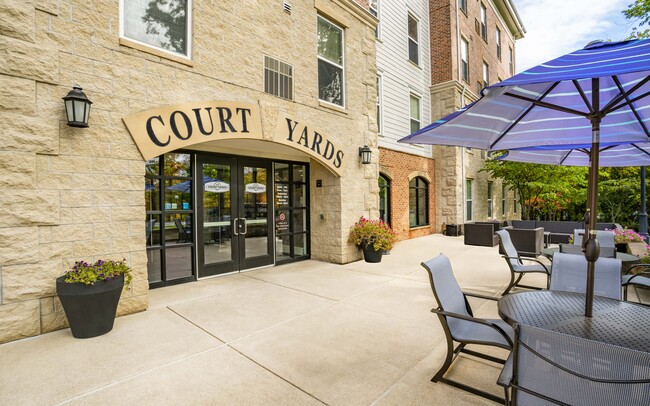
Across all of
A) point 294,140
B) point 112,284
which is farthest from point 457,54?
point 112,284

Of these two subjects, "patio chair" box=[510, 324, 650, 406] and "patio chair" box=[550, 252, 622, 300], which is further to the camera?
"patio chair" box=[550, 252, 622, 300]

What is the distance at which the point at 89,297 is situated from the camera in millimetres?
3697

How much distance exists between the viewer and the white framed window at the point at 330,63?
25.0ft

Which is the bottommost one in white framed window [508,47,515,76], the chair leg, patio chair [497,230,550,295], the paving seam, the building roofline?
the paving seam

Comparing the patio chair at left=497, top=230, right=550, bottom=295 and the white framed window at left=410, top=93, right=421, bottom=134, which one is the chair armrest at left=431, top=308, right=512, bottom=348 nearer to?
the patio chair at left=497, top=230, right=550, bottom=295

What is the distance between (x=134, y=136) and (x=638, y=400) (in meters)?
5.48

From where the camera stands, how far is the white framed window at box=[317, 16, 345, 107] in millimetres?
7629

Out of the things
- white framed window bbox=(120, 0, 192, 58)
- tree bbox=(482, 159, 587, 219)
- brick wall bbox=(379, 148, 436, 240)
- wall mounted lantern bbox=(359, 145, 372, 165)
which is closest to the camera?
white framed window bbox=(120, 0, 192, 58)

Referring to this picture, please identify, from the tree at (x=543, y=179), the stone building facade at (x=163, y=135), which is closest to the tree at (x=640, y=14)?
the tree at (x=543, y=179)

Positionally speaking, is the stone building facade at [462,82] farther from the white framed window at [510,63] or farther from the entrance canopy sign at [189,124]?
the entrance canopy sign at [189,124]

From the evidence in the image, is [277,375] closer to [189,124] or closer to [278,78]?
[189,124]

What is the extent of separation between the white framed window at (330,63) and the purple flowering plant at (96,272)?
5.42 metres

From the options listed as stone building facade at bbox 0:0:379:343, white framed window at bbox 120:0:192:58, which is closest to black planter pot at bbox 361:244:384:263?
stone building facade at bbox 0:0:379:343

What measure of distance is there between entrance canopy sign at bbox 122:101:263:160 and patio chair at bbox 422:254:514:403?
407cm
